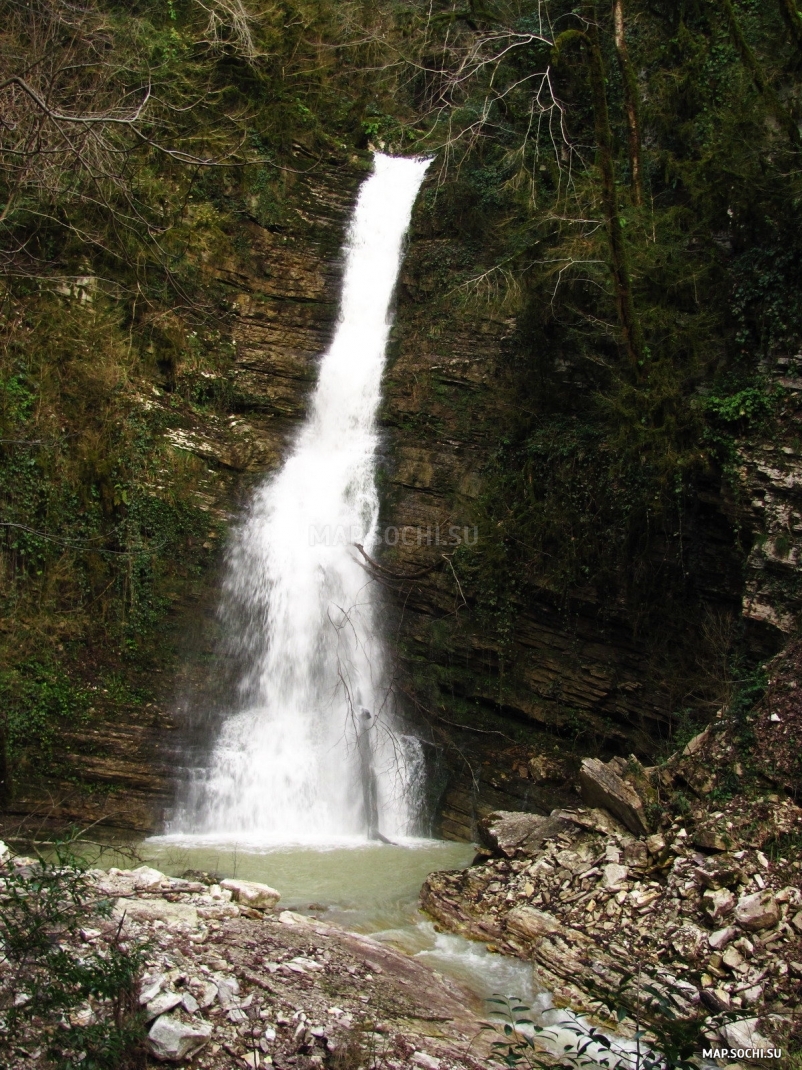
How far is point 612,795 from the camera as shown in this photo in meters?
7.13

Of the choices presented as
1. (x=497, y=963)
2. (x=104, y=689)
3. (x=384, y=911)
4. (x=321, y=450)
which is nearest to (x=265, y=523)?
(x=321, y=450)

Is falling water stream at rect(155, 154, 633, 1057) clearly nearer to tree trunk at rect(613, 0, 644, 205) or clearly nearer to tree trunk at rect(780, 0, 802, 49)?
tree trunk at rect(613, 0, 644, 205)

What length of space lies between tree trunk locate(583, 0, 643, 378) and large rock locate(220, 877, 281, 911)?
6927mm

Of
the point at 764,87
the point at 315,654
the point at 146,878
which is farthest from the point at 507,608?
the point at 764,87

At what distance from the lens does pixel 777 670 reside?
23.2 feet

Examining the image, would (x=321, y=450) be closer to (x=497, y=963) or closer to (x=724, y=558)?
(x=724, y=558)

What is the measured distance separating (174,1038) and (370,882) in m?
4.14

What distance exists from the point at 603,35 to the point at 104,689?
13.3 meters

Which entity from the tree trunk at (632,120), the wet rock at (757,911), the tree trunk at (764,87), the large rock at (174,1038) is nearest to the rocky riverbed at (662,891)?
the wet rock at (757,911)

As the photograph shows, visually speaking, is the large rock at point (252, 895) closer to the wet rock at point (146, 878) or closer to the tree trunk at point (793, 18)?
the wet rock at point (146, 878)

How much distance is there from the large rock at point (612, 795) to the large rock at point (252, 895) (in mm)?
3155

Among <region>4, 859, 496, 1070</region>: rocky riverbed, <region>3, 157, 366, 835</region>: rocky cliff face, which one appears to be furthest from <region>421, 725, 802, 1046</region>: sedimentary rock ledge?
<region>3, 157, 366, 835</region>: rocky cliff face

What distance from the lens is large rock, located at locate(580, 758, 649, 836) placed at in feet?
22.8

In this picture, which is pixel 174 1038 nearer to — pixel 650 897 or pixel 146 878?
pixel 146 878
